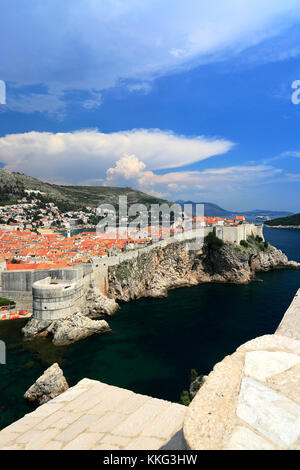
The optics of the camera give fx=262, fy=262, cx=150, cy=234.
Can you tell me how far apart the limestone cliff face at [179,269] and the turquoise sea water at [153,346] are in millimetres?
2013

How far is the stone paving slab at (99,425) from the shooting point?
270 centimetres

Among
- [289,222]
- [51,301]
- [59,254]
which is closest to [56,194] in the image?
[59,254]

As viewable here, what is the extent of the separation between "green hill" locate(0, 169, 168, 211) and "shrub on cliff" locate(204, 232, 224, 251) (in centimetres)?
7723

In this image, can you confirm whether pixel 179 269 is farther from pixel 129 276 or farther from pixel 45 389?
pixel 45 389

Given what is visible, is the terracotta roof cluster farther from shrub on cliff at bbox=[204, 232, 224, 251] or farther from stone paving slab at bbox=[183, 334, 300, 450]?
stone paving slab at bbox=[183, 334, 300, 450]

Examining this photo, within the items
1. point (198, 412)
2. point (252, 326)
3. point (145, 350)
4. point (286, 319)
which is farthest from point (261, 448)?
point (252, 326)

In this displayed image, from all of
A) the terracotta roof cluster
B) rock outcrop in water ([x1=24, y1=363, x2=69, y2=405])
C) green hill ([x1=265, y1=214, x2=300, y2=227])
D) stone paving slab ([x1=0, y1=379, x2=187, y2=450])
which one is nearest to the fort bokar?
the terracotta roof cluster

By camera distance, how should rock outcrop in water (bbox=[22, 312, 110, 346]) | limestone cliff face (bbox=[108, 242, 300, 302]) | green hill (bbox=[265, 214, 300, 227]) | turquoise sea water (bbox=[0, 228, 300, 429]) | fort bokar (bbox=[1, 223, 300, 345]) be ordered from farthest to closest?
green hill (bbox=[265, 214, 300, 227]) < limestone cliff face (bbox=[108, 242, 300, 302]) < fort bokar (bbox=[1, 223, 300, 345]) < rock outcrop in water (bbox=[22, 312, 110, 346]) < turquoise sea water (bbox=[0, 228, 300, 429])

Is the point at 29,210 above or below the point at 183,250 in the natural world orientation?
above

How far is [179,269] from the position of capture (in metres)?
30.8

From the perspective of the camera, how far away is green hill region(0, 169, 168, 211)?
322 ft

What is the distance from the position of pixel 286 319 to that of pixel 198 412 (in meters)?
5.85
